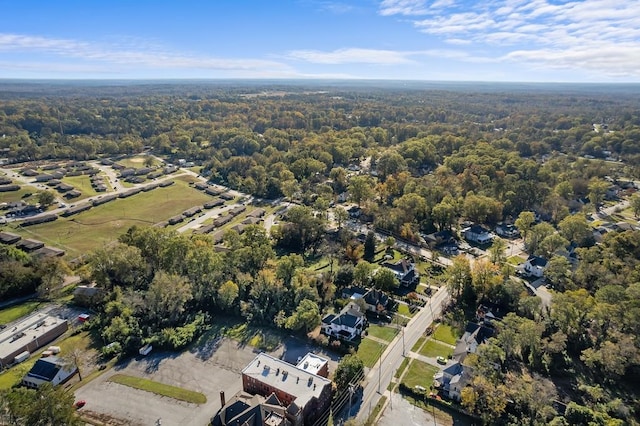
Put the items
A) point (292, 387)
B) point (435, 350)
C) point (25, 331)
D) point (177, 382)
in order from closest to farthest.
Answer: point (292, 387), point (177, 382), point (435, 350), point (25, 331)

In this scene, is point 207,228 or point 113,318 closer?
point 113,318

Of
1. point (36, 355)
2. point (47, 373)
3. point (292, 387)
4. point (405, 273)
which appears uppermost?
point (292, 387)

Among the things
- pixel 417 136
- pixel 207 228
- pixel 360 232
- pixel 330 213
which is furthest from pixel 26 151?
pixel 417 136

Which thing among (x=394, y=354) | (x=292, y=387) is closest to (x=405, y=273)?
(x=394, y=354)

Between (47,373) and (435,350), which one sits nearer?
(47,373)

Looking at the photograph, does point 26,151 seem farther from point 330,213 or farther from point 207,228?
point 330,213

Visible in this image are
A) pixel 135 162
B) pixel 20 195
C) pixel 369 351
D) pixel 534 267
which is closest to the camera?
pixel 369 351

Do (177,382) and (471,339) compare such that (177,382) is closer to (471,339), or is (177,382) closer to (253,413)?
(253,413)
